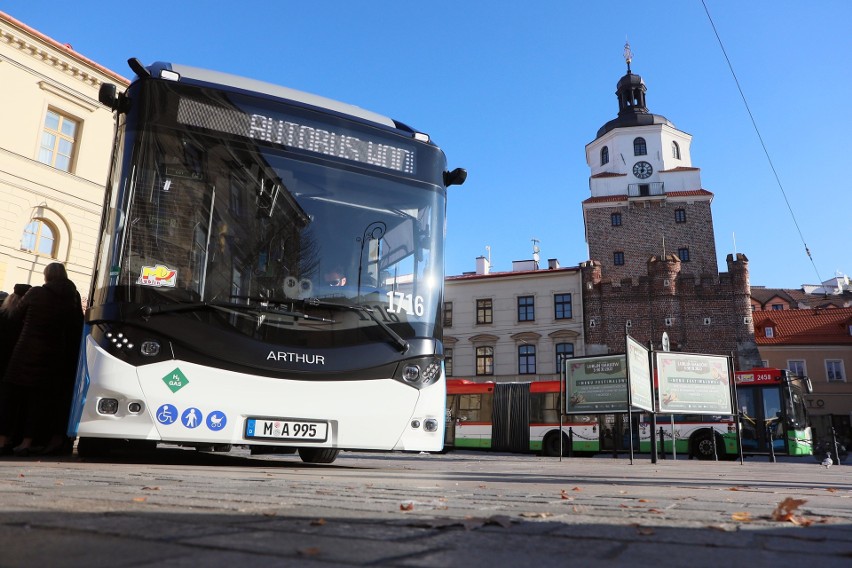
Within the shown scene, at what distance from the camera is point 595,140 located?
57844 millimetres

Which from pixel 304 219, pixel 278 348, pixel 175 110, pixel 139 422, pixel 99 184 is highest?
pixel 99 184

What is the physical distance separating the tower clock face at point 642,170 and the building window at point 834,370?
17.8 meters

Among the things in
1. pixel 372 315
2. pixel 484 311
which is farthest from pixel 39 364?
pixel 484 311

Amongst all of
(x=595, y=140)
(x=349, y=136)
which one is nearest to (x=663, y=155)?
(x=595, y=140)

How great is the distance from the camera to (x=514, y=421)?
24938mm

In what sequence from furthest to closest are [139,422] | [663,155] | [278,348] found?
[663,155] → [278,348] → [139,422]

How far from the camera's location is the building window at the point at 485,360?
129ft

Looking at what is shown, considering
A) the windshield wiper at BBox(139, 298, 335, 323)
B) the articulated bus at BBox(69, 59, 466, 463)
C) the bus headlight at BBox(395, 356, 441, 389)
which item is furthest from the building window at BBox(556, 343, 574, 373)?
the windshield wiper at BBox(139, 298, 335, 323)

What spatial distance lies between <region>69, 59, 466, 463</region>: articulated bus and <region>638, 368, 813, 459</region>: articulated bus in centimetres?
1716

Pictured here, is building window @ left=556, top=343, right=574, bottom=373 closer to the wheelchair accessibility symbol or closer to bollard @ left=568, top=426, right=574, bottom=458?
bollard @ left=568, top=426, right=574, bottom=458

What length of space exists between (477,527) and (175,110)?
18.0ft

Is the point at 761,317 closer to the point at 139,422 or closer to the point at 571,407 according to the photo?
the point at 571,407

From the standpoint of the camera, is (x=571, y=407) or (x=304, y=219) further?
(x=571, y=407)

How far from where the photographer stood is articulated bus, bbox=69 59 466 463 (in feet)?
19.3
